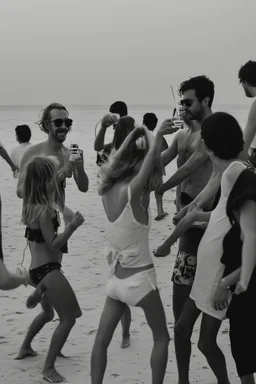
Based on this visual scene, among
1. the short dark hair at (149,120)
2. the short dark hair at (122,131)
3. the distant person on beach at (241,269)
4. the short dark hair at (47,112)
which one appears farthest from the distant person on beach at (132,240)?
the short dark hair at (149,120)

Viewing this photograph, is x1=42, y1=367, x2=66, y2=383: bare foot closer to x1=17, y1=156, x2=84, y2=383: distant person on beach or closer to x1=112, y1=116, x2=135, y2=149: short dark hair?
x1=17, y1=156, x2=84, y2=383: distant person on beach

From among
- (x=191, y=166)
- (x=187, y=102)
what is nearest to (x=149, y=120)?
(x=187, y=102)

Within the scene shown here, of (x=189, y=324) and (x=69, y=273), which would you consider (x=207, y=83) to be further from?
(x=69, y=273)

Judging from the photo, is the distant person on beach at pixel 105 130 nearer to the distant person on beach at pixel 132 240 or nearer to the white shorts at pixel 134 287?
the distant person on beach at pixel 132 240

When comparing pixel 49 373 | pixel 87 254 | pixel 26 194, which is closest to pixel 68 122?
pixel 26 194

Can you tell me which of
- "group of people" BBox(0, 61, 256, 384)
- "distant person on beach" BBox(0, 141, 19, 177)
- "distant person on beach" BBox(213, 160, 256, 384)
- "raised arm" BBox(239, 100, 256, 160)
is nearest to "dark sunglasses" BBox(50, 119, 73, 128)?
"group of people" BBox(0, 61, 256, 384)

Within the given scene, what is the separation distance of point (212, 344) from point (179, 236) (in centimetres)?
67

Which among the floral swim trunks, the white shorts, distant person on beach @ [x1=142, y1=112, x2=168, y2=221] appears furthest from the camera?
distant person on beach @ [x1=142, y1=112, x2=168, y2=221]

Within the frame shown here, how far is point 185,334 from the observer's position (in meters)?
3.94

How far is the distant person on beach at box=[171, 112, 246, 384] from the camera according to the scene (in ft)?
10.9

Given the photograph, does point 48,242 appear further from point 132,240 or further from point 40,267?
point 132,240

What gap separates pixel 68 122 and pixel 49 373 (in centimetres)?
196

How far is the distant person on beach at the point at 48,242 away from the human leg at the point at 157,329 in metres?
0.86

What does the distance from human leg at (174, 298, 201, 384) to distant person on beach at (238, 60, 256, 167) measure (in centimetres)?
96
